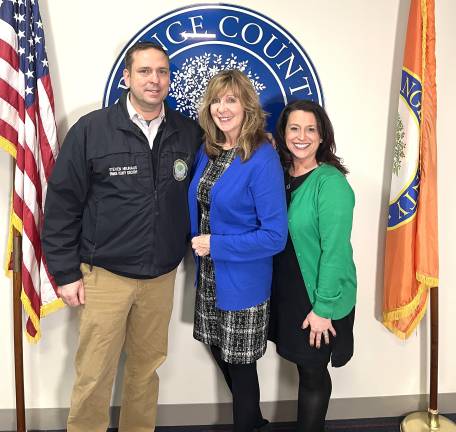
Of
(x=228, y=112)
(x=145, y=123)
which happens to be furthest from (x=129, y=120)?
(x=228, y=112)

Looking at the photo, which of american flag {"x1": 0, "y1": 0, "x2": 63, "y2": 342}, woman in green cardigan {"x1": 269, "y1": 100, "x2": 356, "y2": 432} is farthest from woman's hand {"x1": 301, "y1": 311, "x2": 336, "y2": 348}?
american flag {"x1": 0, "y1": 0, "x2": 63, "y2": 342}

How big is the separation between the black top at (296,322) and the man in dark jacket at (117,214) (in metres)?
0.45

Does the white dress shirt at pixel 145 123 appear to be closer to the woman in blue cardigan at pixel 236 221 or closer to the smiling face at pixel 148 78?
the smiling face at pixel 148 78

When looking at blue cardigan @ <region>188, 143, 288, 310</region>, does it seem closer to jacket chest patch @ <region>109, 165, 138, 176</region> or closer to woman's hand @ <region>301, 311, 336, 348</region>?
woman's hand @ <region>301, 311, 336, 348</region>

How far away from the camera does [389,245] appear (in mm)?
2311

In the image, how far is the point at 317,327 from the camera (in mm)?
1851

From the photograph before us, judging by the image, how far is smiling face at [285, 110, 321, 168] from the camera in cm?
189

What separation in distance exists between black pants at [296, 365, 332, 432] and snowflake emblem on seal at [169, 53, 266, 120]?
1304 mm

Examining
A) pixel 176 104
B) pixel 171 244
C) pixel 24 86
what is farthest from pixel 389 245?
pixel 24 86

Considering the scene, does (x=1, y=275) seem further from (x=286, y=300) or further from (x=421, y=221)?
(x=421, y=221)

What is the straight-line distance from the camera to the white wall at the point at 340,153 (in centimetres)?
216

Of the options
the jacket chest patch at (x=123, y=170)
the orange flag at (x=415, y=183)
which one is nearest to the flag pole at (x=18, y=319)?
the jacket chest patch at (x=123, y=170)

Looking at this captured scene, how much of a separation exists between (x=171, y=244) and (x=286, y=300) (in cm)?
53

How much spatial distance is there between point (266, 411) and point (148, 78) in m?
1.80
